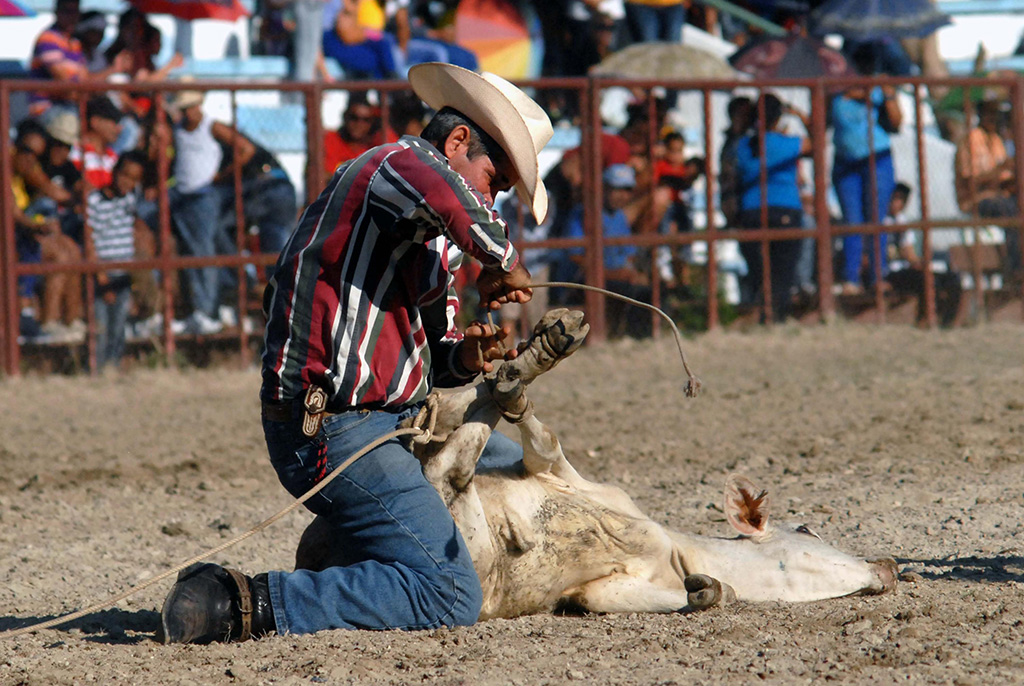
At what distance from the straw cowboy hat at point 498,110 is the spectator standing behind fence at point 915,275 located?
7462 millimetres

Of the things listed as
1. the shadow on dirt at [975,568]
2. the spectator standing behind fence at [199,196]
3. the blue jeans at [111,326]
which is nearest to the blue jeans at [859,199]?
the spectator standing behind fence at [199,196]

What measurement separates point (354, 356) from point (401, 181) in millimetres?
482

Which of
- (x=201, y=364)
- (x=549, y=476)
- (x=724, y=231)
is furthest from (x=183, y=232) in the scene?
(x=549, y=476)

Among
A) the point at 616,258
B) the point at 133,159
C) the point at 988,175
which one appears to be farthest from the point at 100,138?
the point at 988,175

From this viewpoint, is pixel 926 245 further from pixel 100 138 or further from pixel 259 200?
pixel 100 138

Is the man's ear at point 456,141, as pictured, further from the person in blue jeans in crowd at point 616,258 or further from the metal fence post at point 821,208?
the metal fence post at point 821,208

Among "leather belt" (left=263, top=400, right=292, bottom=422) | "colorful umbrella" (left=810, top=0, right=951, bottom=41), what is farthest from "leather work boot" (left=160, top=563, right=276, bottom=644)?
"colorful umbrella" (left=810, top=0, right=951, bottom=41)

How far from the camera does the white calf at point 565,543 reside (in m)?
3.52

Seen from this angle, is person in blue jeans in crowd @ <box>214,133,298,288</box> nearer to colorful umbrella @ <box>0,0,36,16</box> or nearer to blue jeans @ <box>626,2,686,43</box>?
colorful umbrella @ <box>0,0,36,16</box>

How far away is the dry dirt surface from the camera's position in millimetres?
3129

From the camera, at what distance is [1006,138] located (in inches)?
424

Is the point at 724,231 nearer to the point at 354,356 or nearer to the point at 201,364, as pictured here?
the point at 201,364

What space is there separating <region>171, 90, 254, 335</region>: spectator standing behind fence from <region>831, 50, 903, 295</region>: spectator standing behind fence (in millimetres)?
4694

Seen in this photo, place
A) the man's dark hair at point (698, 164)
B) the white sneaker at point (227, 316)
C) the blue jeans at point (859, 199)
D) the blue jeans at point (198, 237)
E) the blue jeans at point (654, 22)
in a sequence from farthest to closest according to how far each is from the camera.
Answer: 1. the blue jeans at point (654, 22)
2. the blue jeans at point (859, 199)
3. the man's dark hair at point (698, 164)
4. the white sneaker at point (227, 316)
5. the blue jeans at point (198, 237)
